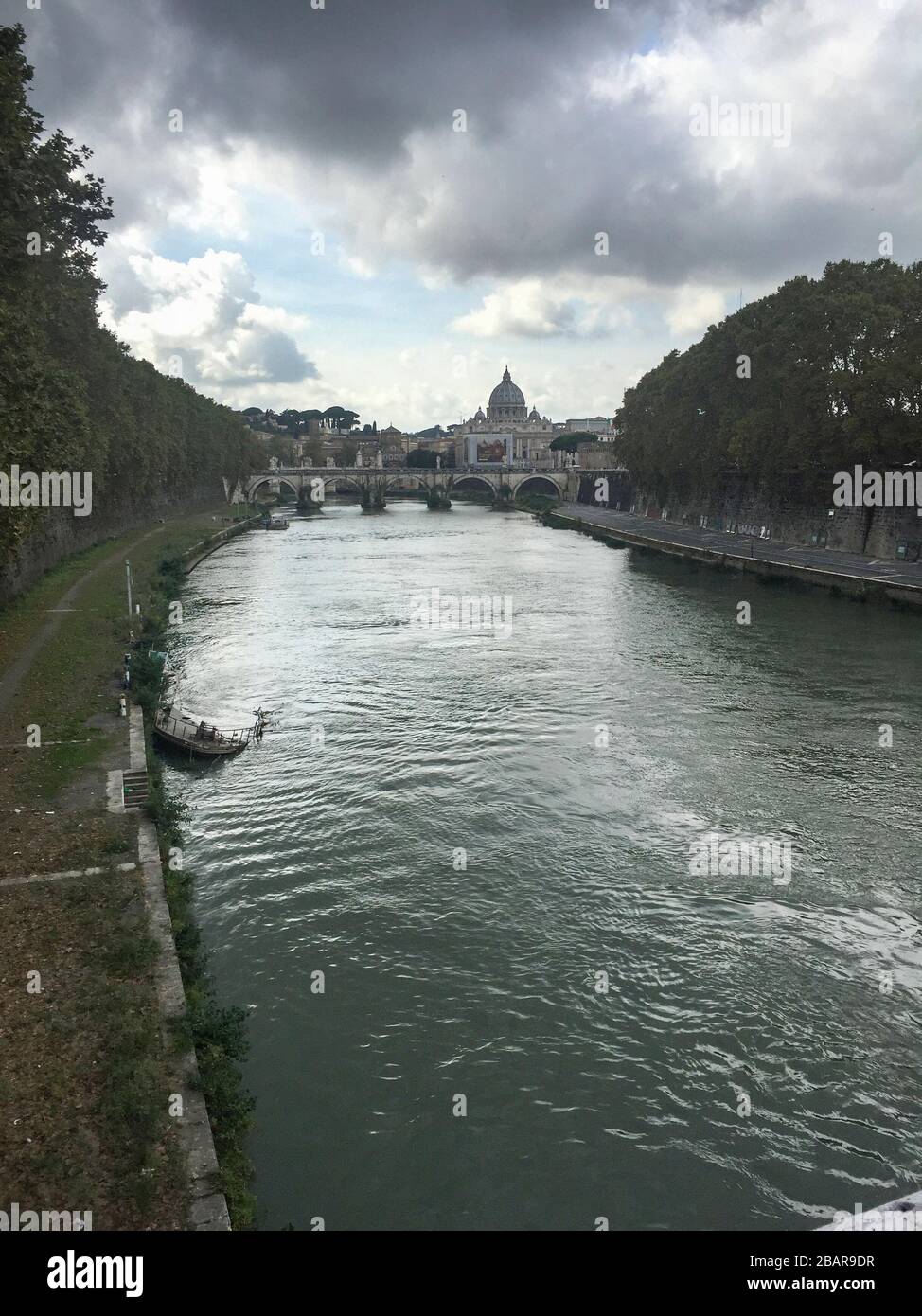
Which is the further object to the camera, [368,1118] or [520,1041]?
[520,1041]

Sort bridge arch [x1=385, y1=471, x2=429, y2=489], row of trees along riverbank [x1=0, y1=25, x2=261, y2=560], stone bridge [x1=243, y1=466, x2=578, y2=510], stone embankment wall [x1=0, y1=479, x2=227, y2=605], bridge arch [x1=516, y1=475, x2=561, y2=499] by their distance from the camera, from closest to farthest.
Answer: row of trees along riverbank [x1=0, y1=25, x2=261, y2=560]
stone embankment wall [x1=0, y1=479, x2=227, y2=605]
stone bridge [x1=243, y1=466, x2=578, y2=510]
bridge arch [x1=516, y1=475, x2=561, y2=499]
bridge arch [x1=385, y1=471, x2=429, y2=489]

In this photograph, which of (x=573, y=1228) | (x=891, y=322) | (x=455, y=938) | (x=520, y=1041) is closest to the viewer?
(x=573, y=1228)

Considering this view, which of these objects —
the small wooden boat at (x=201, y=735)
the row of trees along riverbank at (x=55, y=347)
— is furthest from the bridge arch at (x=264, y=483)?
the small wooden boat at (x=201, y=735)

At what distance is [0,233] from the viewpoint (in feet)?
73.6

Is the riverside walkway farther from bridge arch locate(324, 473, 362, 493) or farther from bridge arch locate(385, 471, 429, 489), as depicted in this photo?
bridge arch locate(385, 471, 429, 489)

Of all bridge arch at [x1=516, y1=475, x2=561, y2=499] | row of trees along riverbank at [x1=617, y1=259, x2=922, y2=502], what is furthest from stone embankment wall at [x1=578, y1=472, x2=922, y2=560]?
bridge arch at [x1=516, y1=475, x2=561, y2=499]

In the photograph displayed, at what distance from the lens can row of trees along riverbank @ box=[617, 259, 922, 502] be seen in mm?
38781

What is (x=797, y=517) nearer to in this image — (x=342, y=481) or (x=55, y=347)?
(x=55, y=347)

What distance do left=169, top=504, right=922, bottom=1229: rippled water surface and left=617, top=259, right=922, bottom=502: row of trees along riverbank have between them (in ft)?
52.5

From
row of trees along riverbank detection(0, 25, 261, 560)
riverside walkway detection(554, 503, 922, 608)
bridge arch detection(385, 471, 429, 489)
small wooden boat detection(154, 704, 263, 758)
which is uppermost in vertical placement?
bridge arch detection(385, 471, 429, 489)
